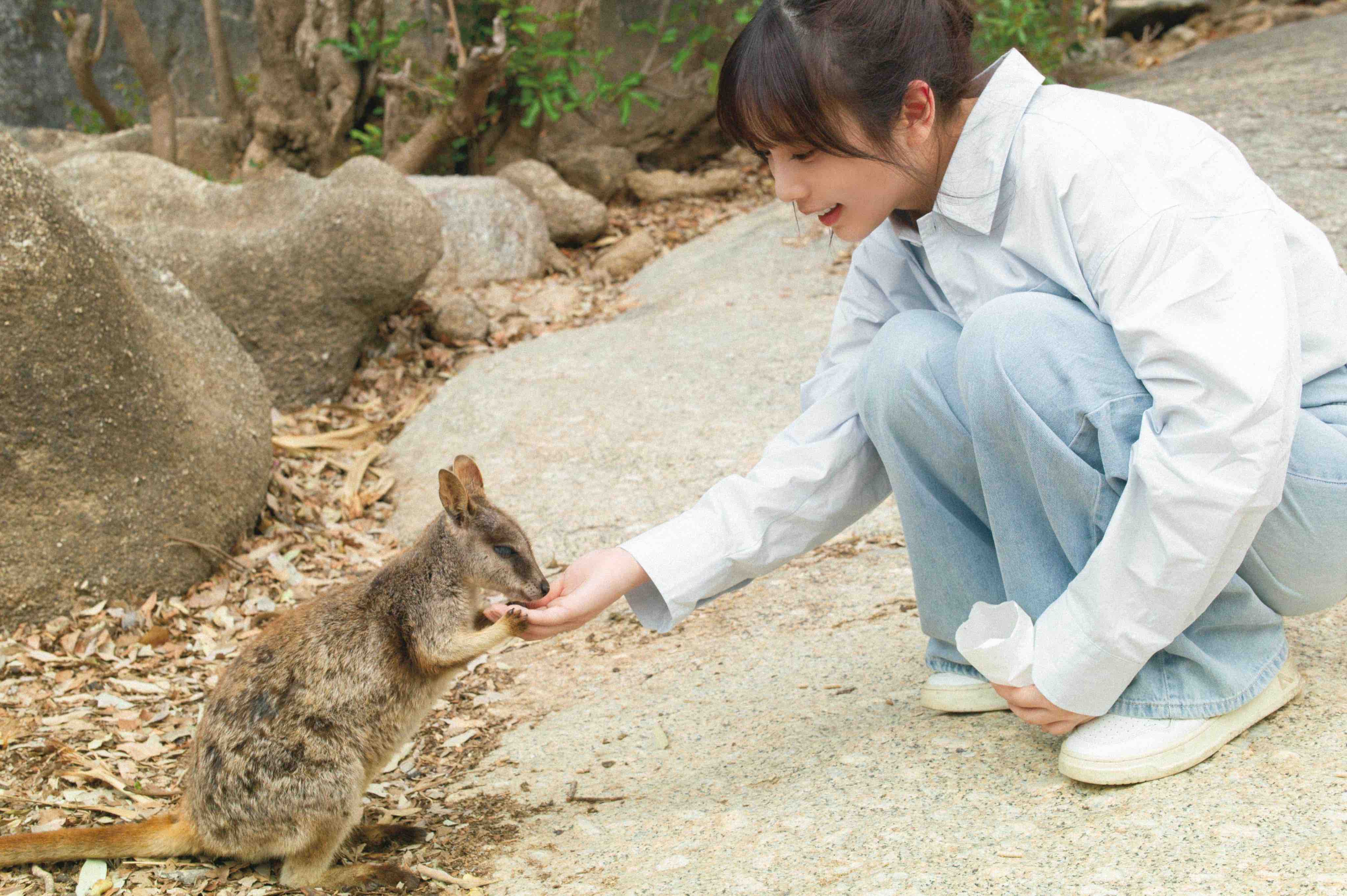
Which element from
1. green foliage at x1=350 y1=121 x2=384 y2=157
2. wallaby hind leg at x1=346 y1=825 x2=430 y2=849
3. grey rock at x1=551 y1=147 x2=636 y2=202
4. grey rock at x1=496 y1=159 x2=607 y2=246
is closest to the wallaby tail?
wallaby hind leg at x1=346 y1=825 x2=430 y2=849

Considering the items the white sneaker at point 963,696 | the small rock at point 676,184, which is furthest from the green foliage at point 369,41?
the white sneaker at point 963,696

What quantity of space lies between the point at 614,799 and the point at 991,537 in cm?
94

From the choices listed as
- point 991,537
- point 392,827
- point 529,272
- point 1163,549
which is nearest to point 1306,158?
point 529,272

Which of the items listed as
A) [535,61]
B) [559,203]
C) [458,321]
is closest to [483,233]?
[559,203]

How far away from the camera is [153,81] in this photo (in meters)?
6.37

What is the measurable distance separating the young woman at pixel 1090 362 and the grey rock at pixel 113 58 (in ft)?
23.3

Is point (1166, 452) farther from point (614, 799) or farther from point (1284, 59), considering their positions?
point (1284, 59)

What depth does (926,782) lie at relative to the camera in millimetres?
2186

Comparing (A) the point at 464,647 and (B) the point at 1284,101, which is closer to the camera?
(A) the point at 464,647

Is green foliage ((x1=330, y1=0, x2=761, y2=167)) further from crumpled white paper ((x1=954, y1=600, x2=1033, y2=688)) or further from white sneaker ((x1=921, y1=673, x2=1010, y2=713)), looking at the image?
crumpled white paper ((x1=954, y1=600, x2=1033, y2=688))

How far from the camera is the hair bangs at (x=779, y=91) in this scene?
6.53 feet

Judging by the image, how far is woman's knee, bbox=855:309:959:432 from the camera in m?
2.24

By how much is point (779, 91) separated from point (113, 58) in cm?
773

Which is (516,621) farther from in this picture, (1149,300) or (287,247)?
(287,247)
